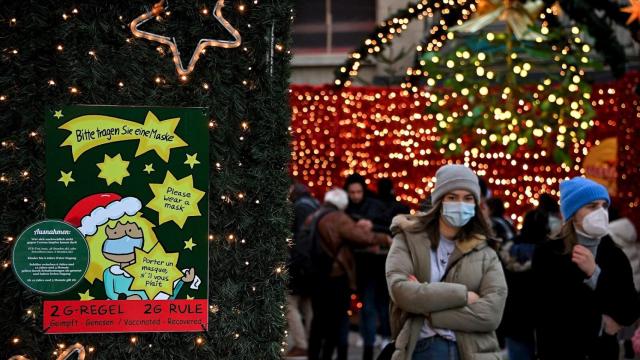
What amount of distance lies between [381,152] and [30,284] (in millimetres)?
11428

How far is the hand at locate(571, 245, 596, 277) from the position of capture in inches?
271

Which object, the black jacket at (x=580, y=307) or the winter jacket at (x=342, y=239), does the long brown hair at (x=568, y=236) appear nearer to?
the black jacket at (x=580, y=307)

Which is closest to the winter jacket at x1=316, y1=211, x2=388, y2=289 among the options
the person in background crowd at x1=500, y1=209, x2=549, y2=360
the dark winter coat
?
the dark winter coat

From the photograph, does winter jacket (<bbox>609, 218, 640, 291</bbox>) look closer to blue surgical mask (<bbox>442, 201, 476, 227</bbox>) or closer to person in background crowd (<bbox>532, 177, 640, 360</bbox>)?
person in background crowd (<bbox>532, 177, 640, 360</bbox>)

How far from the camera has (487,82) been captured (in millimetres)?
13359

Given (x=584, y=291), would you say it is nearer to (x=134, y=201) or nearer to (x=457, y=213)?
(x=457, y=213)

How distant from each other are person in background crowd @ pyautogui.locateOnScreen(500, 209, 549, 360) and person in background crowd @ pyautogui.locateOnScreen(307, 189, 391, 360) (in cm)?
158

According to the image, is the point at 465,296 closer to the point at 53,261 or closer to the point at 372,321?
the point at 53,261

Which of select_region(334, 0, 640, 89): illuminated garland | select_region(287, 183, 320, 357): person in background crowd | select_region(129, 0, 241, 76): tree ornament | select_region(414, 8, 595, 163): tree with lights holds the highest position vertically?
select_region(334, 0, 640, 89): illuminated garland

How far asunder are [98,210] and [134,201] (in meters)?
0.17

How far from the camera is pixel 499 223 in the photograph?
11562 millimetres

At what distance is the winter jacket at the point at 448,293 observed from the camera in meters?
6.18

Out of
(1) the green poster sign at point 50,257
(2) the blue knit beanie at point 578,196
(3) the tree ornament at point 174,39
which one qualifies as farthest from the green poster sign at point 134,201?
(2) the blue knit beanie at point 578,196

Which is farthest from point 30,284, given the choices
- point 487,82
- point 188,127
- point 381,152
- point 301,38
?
point 301,38
